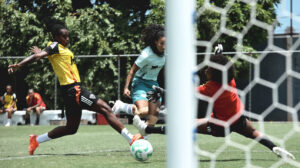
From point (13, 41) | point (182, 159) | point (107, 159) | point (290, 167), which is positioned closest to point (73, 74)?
point (107, 159)

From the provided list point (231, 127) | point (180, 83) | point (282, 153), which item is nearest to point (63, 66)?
point (231, 127)

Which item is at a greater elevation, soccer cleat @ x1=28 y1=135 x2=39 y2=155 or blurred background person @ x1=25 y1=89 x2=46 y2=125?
soccer cleat @ x1=28 y1=135 x2=39 y2=155

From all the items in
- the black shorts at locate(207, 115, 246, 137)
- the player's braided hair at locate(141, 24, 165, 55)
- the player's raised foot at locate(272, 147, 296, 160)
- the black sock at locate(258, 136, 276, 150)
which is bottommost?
the player's raised foot at locate(272, 147, 296, 160)

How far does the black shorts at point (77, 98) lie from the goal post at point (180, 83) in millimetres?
3428

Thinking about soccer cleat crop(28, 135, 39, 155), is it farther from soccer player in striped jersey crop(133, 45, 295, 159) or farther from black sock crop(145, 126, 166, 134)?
soccer player in striped jersey crop(133, 45, 295, 159)

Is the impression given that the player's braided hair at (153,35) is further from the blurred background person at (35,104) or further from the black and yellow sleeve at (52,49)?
the blurred background person at (35,104)

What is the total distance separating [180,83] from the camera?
167 centimetres

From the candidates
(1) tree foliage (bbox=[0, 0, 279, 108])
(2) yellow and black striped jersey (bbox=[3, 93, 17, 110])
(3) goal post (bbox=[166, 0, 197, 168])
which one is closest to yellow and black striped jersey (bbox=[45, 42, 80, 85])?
(3) goal post (bbox=[166, 0, 197, 168])

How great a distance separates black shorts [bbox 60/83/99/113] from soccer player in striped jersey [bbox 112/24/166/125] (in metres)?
0.58

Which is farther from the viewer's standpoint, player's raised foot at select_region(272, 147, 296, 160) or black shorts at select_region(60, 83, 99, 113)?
black shorts at select_region(60, 83, 99, 113)

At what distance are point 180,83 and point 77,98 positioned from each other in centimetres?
352

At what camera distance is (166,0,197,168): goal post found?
5.45ft

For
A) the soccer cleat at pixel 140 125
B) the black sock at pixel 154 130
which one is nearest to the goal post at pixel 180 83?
the black sock at pixel 154 130

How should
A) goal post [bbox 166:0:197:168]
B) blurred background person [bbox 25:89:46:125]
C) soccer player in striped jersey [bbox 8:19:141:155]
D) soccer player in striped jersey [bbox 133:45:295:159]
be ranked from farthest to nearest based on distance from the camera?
blurred background person [bbox 25:89:46:125], soccer player in striped jersey [bbox 8:19:141:155], soccer player in striped jersey [bbox 133:45:295:159], goal post [bbox 166:0:197:168]
